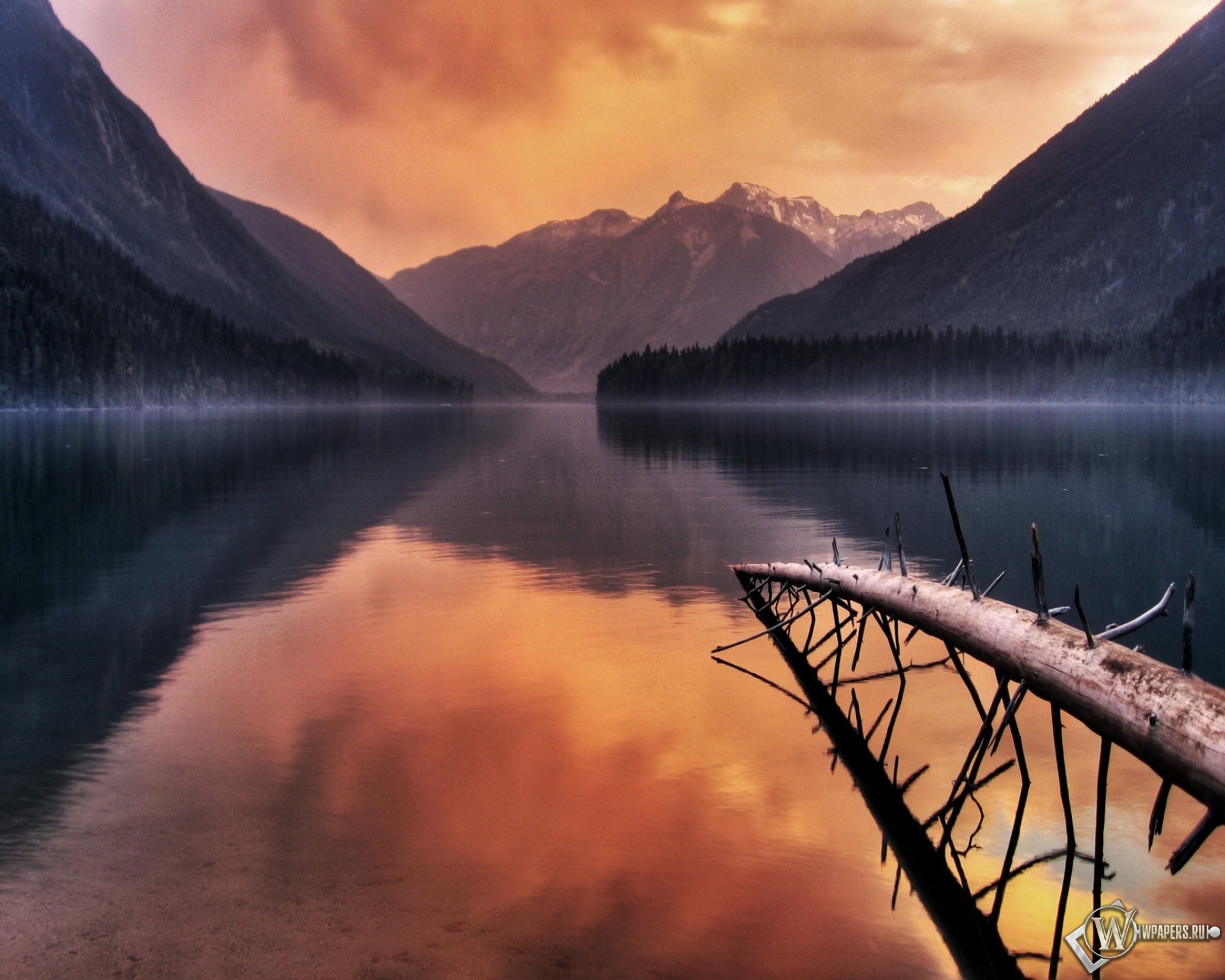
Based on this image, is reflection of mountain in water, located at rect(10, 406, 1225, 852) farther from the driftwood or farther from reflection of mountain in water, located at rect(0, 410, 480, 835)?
the driftwood

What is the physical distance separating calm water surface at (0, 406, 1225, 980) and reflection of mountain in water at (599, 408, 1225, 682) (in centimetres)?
32

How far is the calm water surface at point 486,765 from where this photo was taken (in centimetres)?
956

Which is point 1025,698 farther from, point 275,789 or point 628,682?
point 275,789

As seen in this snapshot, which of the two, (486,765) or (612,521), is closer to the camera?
(486,765)

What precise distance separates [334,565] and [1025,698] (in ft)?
63.3

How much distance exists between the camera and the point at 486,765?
13594 mm

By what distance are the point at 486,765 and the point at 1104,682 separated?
24.0 feet
